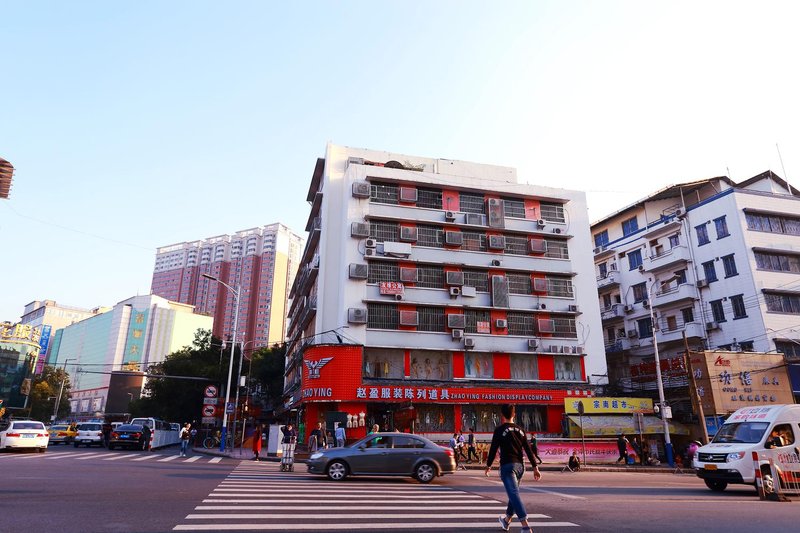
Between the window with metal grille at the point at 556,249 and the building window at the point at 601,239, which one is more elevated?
the building window at the point at 601,239

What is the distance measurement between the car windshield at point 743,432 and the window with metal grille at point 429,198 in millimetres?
22898

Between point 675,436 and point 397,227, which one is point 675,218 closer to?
point 675,436

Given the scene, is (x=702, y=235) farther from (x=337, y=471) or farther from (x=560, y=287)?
(x=337, y=471)

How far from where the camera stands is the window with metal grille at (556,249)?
37.2 metres

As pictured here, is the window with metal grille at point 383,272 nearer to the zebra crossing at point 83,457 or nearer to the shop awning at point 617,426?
the shop awning at point 617,426

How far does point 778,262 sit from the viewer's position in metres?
35.9

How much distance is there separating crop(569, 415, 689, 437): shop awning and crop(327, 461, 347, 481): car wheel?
1946 cm

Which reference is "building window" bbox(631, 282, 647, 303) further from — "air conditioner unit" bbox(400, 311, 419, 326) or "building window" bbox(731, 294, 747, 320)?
"air conditioner unit" bbox(400, 311, 419, 326)

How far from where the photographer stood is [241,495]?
10914 millimetres

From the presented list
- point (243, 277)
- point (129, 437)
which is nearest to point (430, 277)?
point (129, 437)

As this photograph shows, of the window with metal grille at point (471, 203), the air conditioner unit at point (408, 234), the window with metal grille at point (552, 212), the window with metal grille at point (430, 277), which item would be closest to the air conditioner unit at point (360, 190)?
the air conditioner unit at point (408, 234)

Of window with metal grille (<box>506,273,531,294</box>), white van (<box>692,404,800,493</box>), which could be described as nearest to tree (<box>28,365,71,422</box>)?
window with metal grille (<box>506,273,531,294</box>)

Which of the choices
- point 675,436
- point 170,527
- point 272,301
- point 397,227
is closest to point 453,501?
point 170,527

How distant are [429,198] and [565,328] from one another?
42.5ft
